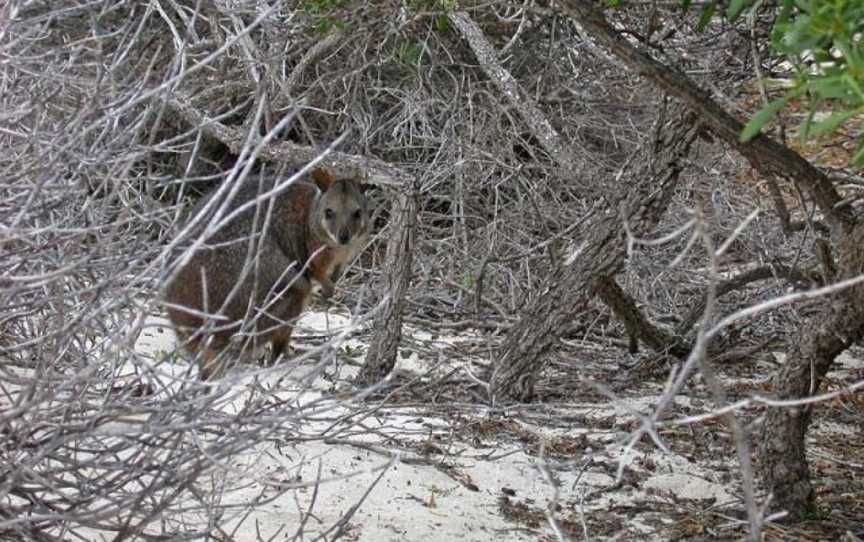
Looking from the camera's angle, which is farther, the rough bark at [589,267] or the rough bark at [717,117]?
the rough bark at [589,267]

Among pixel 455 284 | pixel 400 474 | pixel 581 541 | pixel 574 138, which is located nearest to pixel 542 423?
pixel 400 474

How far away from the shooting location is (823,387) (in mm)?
5535

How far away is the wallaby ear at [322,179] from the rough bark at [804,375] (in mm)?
2940

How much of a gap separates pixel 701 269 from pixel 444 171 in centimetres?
154

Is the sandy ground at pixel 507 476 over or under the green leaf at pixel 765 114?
under

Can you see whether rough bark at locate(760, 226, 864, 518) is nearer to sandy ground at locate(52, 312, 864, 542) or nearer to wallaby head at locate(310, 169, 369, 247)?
sandy ground at locate(52, 312, 864, 542)

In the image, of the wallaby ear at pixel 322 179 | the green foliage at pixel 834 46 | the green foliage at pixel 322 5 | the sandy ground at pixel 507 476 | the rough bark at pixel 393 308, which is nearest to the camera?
the green foliage at pixel 834 46

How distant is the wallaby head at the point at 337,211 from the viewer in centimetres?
661

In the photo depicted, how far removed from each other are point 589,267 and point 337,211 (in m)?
1.75

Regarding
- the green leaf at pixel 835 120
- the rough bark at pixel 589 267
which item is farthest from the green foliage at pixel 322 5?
the green leaf at pixel 835 120

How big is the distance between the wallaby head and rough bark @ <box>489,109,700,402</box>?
52.4 inches

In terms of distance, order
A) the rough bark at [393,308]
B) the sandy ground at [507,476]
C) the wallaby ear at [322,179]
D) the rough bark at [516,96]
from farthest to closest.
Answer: the wallaby ear at [322,179]
the rough bark at [393,308]
the rough bark at [516,96]
the sandy ground at [507,476]

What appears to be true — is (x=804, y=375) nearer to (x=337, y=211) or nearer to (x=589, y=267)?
(x=589, y=267)

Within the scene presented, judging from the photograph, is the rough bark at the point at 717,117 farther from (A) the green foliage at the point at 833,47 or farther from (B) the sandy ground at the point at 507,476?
(A) the green foliage at the point at 833,47
